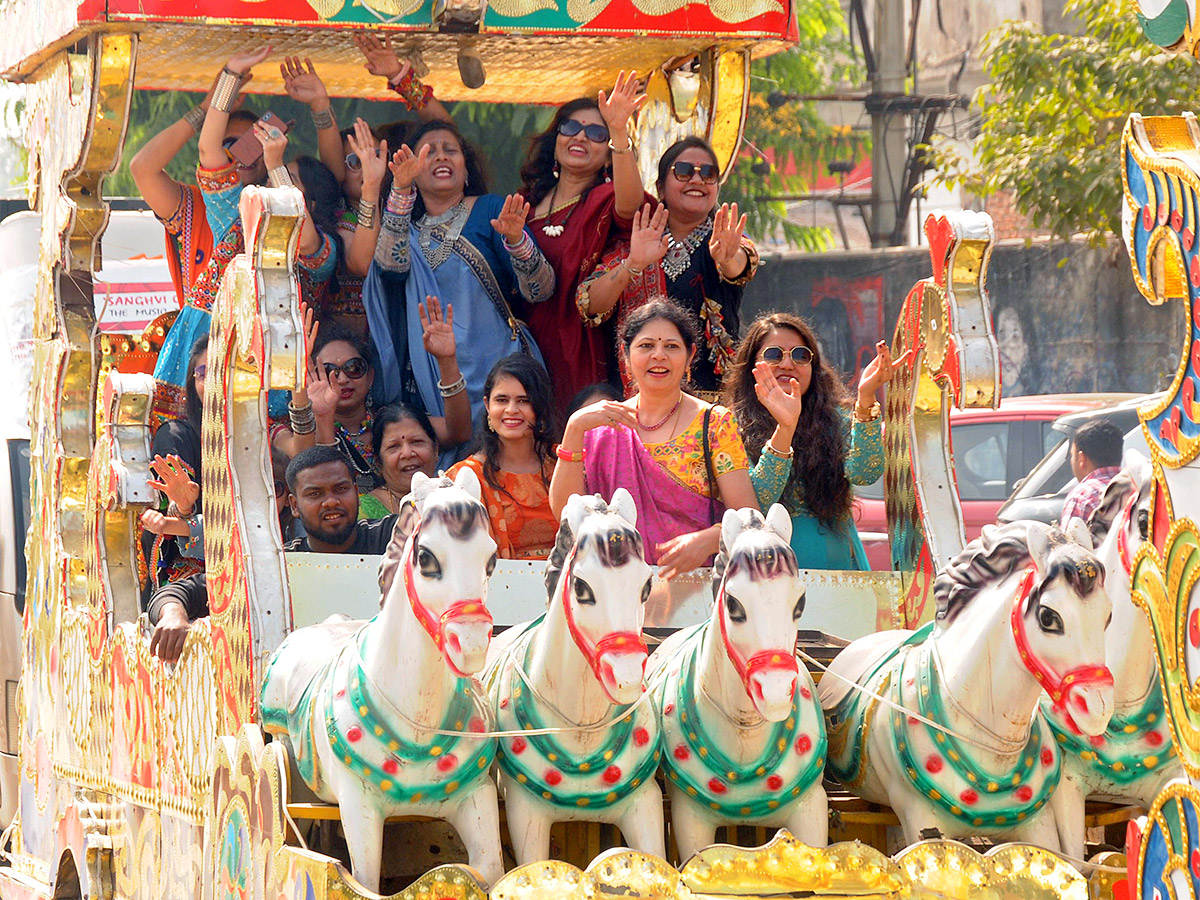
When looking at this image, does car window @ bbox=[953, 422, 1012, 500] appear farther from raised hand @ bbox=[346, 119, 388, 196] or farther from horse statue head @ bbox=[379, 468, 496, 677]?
horse statue head @ bbox=[379, 468, 496, 677]

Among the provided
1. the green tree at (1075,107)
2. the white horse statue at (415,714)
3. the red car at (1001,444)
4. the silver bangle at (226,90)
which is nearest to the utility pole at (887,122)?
the green tree at (1075,107)

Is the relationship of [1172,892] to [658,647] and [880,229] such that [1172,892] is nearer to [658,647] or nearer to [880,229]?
[658,647]

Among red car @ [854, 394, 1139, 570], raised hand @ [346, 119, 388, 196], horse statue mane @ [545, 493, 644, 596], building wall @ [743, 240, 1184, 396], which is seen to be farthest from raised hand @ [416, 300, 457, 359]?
building wall @ [743, 240, 1184, 396]

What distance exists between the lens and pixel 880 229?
16.6 meters

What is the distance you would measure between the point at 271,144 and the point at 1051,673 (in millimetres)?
3097

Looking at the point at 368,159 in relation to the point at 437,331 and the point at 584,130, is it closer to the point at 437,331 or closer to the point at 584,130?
the point at 437,331

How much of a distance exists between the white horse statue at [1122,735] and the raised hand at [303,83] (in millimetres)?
3097

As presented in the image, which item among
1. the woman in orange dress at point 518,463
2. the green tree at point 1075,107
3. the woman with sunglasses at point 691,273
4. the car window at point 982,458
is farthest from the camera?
the car window at point 982,458

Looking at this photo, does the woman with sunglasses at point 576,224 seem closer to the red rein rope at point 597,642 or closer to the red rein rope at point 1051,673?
the red rein rope at point 597,642

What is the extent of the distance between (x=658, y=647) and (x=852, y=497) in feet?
3.54

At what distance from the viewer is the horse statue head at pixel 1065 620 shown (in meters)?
3.45

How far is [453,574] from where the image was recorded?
11.4 ft

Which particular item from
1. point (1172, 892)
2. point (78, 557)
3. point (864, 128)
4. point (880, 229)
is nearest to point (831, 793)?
point (1172, 892)

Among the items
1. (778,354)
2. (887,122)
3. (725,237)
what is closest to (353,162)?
(725,237)
